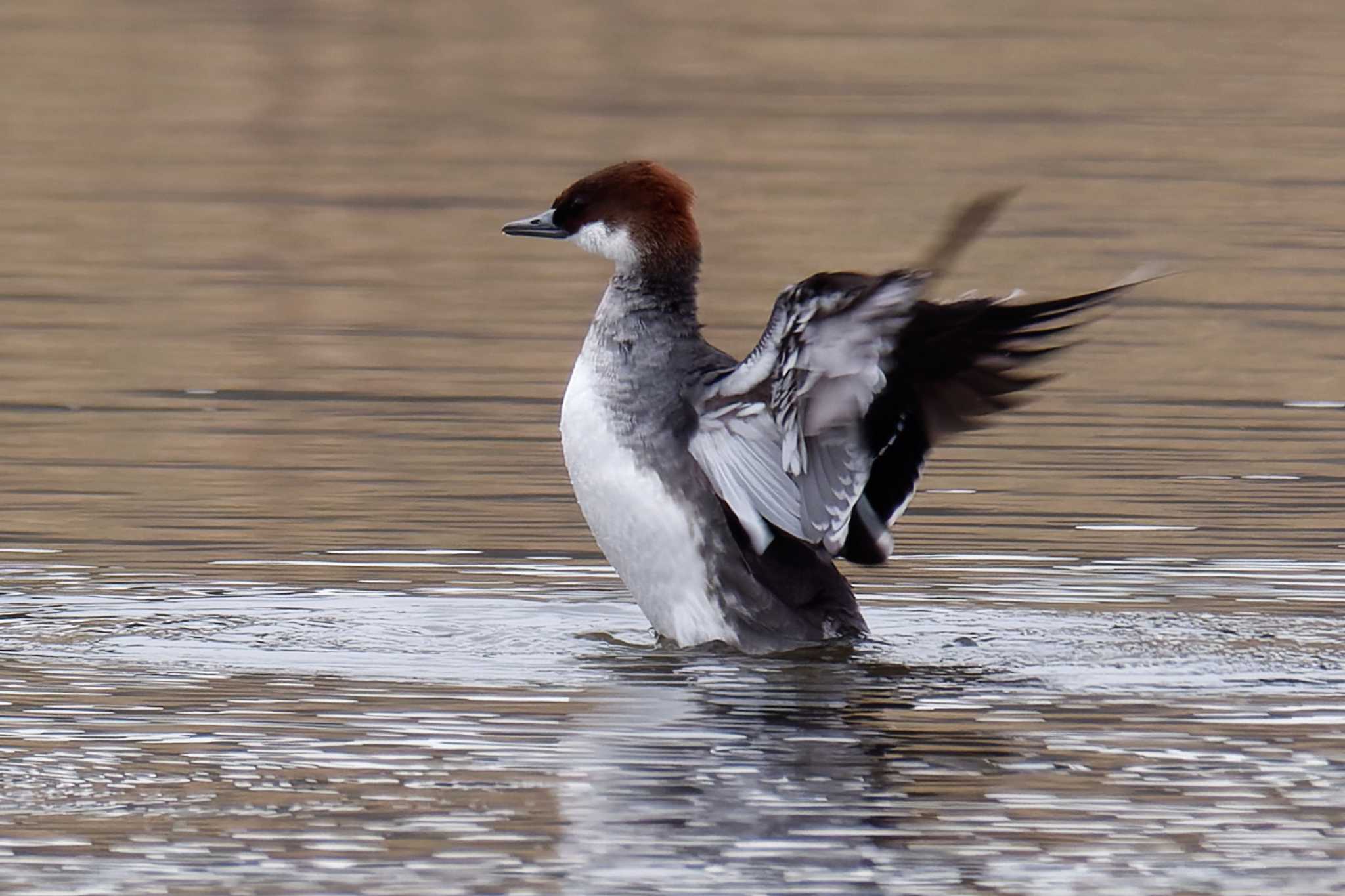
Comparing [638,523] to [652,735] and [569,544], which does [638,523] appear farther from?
[569,544]

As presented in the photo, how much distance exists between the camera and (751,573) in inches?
368

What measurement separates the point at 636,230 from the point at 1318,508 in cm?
305

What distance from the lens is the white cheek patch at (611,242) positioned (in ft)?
31.1

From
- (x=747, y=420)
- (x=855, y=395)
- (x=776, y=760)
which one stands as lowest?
(x=776, y=760)

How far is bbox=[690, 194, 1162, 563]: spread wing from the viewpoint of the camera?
322 inches

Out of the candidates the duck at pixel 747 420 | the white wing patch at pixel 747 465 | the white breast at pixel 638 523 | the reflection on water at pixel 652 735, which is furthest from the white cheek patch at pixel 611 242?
the reflection on water at pixel 652 735

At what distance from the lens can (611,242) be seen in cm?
952

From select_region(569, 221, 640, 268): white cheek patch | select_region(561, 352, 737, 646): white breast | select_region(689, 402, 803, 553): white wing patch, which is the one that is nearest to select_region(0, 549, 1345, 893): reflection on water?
select_region(561, 352, 737, 646): white breast

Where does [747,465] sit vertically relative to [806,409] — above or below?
below

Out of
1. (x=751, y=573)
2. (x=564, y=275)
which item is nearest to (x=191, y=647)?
(x=751, y=573)

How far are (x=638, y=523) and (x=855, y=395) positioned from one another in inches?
38.4

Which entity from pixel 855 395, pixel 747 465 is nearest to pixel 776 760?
pixel 855 395

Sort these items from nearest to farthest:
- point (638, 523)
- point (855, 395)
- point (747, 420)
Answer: point (855, 395)
point (747, 420)
point (638, 523)

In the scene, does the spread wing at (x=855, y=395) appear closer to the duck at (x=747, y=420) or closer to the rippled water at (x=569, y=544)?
the duck at (x=747, y=420)
